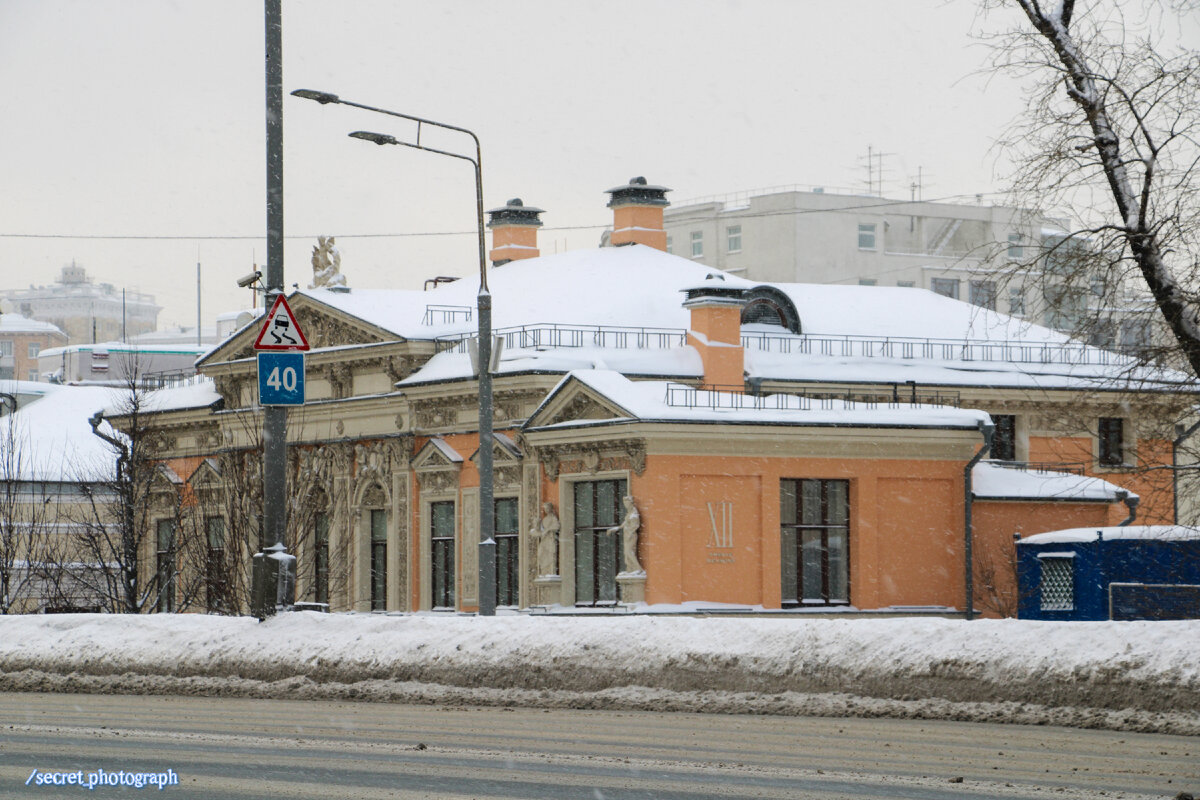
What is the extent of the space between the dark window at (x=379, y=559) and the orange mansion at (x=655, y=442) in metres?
0.06

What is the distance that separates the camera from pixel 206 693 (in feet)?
58.4

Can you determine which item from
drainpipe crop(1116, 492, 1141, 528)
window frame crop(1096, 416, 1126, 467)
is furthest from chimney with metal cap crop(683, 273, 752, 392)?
window frame crop(1096, 416, 1126, 467)

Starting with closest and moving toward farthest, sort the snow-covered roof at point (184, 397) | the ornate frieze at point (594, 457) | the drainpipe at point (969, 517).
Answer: the ornate frieze at point (594, 457) < the drainpipe at point (969, 517) < the snow-covered roof at point (184, 397)

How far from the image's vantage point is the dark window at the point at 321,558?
48219 mm

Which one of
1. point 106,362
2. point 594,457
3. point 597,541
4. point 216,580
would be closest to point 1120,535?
point 594,457

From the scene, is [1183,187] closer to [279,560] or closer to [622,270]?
[279,560]

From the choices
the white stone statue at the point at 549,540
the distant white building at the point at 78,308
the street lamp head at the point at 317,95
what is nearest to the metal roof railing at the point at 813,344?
the white stone statue at the point at 549,540

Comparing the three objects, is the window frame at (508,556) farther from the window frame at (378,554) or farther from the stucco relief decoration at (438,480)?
the window frame at (378,554)

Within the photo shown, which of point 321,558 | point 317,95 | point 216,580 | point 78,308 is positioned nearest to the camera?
point 317,95

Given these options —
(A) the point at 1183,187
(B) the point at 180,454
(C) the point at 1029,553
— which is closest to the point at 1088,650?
(A) the point at 1183,187

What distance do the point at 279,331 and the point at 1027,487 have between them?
2354cm

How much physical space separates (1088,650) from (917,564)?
23989mm

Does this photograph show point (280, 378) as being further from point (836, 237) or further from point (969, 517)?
point (836, 237)

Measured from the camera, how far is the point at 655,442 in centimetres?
3625
